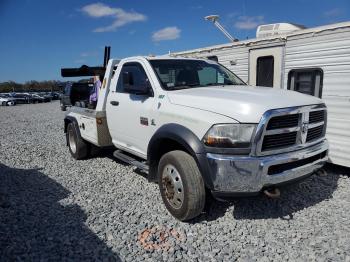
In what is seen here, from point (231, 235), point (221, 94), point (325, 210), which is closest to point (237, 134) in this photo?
point (221, 94)

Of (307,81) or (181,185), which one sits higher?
(307,81)

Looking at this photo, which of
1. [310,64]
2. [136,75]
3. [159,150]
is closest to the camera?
[159,150]

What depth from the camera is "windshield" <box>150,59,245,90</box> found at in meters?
4.39

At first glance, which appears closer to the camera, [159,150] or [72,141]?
[159,150]

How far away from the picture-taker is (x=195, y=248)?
3287mm

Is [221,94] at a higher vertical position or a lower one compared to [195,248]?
higher

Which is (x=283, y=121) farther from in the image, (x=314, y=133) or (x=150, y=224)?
(x=150, y=224)

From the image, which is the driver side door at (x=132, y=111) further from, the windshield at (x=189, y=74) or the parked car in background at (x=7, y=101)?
the parked car in background at (x=7, y=101)

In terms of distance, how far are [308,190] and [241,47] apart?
3559 millimetres

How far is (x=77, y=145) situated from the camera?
6.63 meters

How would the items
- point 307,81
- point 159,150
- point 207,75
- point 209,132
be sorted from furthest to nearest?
point 307,81 < point 207,75 < point 159,150 < point 209,132

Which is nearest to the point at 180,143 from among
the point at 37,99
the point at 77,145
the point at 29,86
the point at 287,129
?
the point at 287,129

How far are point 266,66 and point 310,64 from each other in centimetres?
102

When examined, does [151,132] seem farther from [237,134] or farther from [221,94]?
[237,134]
